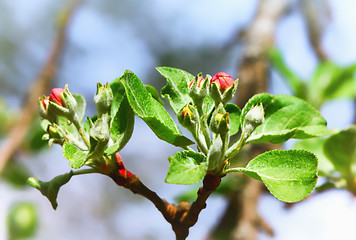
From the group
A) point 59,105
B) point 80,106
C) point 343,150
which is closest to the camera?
point 59,105

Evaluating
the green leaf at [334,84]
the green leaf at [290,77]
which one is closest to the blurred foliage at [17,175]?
the green leaf at [290,77]

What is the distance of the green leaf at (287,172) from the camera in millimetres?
526

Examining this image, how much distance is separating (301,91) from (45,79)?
1.24m

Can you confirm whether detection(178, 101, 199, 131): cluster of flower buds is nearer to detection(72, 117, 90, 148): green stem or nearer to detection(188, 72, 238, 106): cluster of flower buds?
detection(188, 72, 238, 106): cluster of flower buds

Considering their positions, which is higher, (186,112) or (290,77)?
(186,112)

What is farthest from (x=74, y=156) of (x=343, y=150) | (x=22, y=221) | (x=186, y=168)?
(x=22, y=221)

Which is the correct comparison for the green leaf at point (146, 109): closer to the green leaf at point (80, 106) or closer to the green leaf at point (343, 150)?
the green leaf at point (80, 106)

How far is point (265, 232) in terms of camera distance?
1.48 meters

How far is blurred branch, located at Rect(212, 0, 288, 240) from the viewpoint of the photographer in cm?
151

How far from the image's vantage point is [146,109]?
581mm

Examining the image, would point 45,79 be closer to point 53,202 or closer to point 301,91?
point 301,91

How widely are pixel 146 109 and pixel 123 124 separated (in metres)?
0.06

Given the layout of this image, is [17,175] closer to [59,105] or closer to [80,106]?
[80,106]

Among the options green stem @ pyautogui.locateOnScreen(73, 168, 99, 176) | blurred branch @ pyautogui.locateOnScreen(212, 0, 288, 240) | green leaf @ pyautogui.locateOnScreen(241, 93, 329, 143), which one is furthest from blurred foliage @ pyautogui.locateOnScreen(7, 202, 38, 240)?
green leaf @ pyautogui.locateOnScreen(241, 93, 329, 143)
